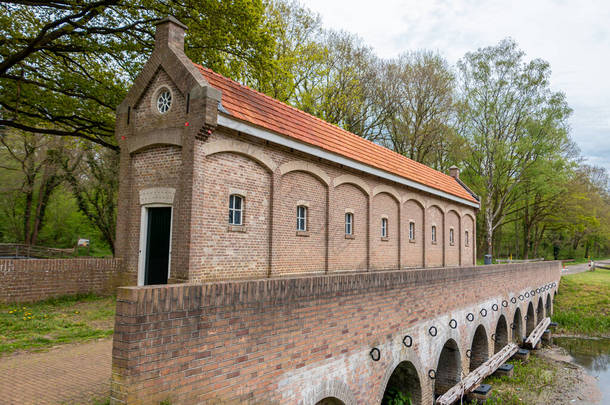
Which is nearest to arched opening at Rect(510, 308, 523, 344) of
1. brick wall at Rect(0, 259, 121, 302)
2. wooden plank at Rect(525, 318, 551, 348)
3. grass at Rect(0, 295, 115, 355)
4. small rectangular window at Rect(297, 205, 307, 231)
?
wooden plank at Rect(525, 318, 551, 348)

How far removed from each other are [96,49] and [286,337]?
12.3 metres

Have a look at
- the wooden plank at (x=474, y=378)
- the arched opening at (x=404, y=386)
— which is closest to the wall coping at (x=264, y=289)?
the arched opening at (x=404, y=386)

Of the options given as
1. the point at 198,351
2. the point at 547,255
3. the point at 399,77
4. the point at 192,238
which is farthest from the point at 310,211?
the point at 547,255

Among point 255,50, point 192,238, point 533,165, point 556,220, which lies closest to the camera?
point 192,238

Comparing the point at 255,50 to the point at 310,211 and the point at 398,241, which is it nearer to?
the point at 310,211

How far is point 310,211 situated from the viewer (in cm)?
1236

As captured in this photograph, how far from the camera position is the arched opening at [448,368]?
13023mm

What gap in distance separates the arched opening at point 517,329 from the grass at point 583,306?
787cm

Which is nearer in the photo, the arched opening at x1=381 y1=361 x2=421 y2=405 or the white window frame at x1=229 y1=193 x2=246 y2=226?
the white window frame at x1=229 y1=193 x2=246 y2=226

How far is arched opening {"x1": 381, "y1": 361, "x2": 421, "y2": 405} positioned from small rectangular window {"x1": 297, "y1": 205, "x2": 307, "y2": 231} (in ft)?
15.4

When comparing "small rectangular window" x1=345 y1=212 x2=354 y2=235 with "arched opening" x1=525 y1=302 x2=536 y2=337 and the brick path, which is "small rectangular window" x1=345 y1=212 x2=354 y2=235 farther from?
"arched opening" x1=525 y1=302 x2=536 y2=337

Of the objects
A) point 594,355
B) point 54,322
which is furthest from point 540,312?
point 54,322

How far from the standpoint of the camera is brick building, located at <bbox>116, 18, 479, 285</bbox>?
A: 9.04 metres

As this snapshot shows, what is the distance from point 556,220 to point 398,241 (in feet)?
107
